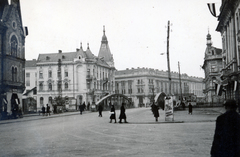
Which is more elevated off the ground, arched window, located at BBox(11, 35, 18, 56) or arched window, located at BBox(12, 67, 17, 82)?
arched window, located at BBox(11, 35, 18, 56)

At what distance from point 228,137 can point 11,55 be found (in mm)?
35029

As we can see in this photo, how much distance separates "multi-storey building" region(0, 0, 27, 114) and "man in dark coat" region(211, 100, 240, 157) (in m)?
31.1

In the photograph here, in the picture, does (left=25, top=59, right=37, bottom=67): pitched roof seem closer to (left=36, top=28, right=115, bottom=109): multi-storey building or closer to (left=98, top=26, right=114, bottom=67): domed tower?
(left=36, top=28, right=115, bottom=109): multi-storey building

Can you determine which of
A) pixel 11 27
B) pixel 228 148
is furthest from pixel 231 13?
pixel 228 148

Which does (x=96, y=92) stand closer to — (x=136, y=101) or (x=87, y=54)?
(x=87, y=54)

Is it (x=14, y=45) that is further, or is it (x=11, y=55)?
(x=14, y=45)

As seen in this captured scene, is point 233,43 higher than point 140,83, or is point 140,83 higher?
point 233,43

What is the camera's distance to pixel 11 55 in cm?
3638

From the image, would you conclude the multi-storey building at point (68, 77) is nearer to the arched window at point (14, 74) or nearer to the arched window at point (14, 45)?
the arched window at point (14, 74)

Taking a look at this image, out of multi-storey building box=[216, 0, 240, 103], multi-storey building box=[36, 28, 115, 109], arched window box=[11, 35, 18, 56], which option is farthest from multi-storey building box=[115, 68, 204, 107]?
arched window box=[11, 35, 18, 56]

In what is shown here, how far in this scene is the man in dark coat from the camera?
512cm

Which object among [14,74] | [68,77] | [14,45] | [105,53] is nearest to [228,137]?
[14,45]

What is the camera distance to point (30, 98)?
240ft

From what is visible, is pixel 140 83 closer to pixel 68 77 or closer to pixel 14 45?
pixel 68 77
